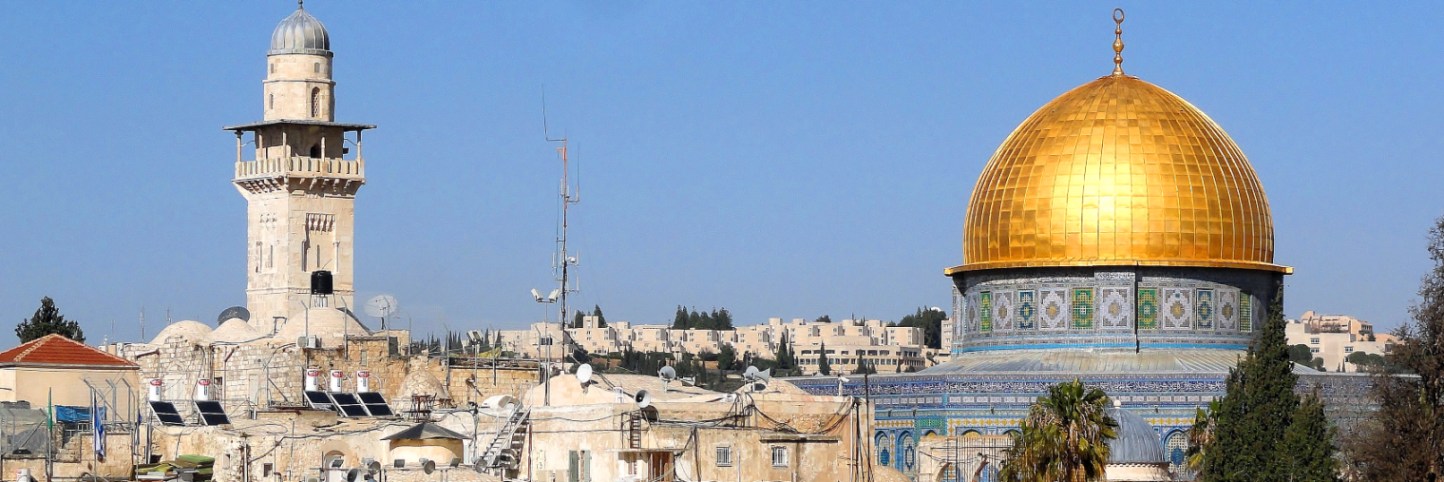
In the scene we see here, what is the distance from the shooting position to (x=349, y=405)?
137 ft

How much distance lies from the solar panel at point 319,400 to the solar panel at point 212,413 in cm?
137

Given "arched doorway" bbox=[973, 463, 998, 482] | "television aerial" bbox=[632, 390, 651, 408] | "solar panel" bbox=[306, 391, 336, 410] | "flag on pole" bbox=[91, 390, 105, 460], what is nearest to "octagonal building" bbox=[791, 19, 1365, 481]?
"arched doorway" bbox=[973, 463, 998, 482]

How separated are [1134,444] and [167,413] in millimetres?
12815

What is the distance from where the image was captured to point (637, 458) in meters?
35.0

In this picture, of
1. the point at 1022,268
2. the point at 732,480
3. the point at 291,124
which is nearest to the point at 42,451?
the point at 732,480

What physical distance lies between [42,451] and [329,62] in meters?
21.0

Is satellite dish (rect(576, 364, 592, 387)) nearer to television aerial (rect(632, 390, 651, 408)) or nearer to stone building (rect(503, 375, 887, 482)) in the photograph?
stone building (rect(503, 375, 887, 482))

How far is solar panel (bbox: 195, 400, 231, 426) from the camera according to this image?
130ft

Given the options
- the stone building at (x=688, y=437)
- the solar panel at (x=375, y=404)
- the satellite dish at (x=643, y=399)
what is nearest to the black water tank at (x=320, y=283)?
the solar panel at (x=375, y=404)

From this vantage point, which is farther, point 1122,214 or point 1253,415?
point 1122,214

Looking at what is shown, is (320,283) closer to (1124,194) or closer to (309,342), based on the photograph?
(309,342)

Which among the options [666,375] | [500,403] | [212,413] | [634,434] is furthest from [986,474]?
[212,413]

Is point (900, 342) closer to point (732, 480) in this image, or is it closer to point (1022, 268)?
point (1022, 268)

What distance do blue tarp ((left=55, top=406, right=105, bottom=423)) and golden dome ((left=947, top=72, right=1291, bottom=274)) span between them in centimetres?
1353
